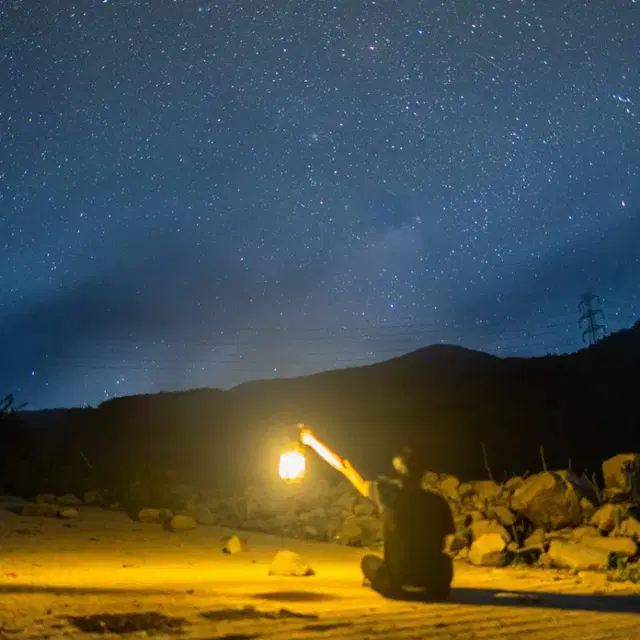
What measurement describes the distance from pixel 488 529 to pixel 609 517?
2.18 metres

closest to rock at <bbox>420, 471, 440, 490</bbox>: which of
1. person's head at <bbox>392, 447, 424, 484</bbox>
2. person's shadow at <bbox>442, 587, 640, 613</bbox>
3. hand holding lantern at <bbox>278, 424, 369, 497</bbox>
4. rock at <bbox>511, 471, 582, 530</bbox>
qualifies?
rock at <bbox>511, 471, 582, 530</bbox>

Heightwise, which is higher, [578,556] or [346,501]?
[346,501]

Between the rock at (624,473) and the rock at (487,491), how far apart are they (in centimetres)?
236

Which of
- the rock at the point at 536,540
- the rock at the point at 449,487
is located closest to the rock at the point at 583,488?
the rock at the point at 536,540

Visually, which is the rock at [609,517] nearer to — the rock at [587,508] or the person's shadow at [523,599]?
the rock at [587,508]

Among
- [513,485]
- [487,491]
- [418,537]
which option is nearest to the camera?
[418,537]

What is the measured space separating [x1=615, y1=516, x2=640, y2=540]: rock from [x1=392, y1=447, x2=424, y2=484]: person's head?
6672 millimetres

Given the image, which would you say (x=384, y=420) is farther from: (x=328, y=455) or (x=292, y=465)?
(x=292, y=465)

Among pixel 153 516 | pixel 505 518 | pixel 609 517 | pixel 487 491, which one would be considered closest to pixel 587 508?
pixel 609 517

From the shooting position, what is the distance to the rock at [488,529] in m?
13.5

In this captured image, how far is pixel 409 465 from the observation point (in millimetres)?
7566

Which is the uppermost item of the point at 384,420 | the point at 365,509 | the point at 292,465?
the point at 384,420

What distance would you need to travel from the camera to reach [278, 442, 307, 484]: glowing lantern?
7215 millimetres

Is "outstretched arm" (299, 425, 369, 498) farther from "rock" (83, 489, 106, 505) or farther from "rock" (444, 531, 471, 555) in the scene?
"rock" (83, 489, 106, 505)
